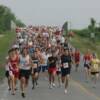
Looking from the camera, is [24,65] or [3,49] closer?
[24,65]

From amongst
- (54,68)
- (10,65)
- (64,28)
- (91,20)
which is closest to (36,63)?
(54,68)

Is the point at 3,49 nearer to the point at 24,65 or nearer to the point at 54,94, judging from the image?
the point at 54,94

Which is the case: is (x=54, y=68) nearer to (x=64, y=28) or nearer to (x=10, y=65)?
(x=10, y=65)

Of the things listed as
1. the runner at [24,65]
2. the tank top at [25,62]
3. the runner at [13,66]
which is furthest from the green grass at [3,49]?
the tank top at [25,62]

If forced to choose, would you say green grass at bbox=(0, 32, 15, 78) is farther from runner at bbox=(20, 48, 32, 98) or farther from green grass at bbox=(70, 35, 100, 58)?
runner at bbox=(20, 48, 32, 98)

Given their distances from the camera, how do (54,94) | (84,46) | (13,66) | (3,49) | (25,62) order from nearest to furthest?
(25,62)
(13,66)
(54,94)
(3,49)
(84,46)

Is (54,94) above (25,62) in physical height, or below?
below

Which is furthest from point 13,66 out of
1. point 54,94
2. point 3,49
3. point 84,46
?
point 84,46

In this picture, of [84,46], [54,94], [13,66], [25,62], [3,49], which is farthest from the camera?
[84,46]

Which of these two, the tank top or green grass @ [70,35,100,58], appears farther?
green grass @ [70,35,100,58]

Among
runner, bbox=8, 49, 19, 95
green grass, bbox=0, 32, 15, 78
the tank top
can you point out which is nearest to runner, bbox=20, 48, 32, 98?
the tank top

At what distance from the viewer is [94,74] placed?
31.3 meters

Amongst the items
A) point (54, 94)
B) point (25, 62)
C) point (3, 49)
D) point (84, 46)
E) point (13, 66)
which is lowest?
point (84, 46)

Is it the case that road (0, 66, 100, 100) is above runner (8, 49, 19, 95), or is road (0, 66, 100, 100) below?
below
